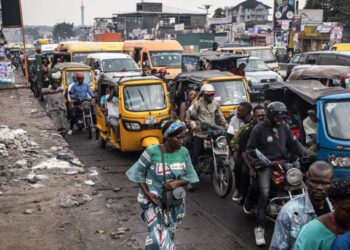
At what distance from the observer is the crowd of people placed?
2.88 meters

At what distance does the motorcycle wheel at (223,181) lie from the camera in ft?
26.6

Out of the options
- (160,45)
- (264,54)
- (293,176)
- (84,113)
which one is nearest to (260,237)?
(293,176)

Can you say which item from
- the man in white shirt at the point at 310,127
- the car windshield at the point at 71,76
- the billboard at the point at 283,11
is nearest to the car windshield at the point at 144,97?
the man in white shirt at the point at 310,127

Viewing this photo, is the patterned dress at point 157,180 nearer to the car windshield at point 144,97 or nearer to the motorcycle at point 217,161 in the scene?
the motorcycle at point 217,161

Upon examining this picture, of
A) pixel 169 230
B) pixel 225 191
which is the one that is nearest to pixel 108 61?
pixel 225 191

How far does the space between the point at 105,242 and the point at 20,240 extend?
1099 millimetres

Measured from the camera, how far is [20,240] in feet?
21.5

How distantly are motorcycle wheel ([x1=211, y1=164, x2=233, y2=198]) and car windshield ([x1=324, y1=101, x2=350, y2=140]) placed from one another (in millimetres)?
1773

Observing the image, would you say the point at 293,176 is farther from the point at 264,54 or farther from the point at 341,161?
the point at 264,54

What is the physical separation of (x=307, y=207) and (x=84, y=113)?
11.3 meters

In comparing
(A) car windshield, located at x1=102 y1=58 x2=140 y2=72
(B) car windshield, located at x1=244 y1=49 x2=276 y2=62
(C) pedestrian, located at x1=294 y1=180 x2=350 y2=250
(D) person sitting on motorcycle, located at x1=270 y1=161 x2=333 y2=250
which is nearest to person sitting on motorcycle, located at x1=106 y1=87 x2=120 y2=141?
(A) car windshield, located at x1=102 y1=58 x2=140 y2=72

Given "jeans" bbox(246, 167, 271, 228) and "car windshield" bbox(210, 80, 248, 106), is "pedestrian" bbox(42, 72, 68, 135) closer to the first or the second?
"car windshield" bbox(210, 80, 248, 106)

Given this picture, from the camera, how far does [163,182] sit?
4.96m

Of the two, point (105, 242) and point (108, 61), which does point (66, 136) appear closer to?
point (108, 61)
